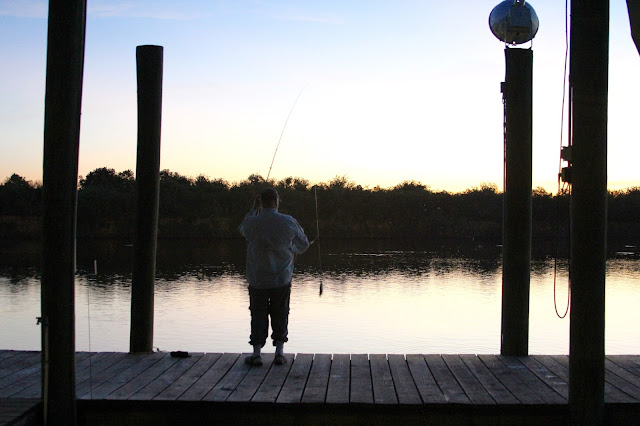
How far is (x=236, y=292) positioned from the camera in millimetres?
18344

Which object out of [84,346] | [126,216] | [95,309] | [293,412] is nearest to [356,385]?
[293,412]

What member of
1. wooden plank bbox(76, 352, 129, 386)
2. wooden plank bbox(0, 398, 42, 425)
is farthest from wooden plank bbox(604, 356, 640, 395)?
wooden plank bbox(0, 398, 42, 425)

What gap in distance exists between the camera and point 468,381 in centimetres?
484

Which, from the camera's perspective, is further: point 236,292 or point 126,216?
point 126,216

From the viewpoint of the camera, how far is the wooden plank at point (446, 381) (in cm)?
442

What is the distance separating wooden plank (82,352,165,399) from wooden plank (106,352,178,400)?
27 millimetres

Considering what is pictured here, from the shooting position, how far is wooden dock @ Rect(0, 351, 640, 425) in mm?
4332

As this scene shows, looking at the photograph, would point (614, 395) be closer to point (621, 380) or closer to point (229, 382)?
point (621, 380)

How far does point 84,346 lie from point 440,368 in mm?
7627

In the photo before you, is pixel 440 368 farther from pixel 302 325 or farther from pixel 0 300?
pixel 0 300

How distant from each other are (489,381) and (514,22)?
8.61 ft

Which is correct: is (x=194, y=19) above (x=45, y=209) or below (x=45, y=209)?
above

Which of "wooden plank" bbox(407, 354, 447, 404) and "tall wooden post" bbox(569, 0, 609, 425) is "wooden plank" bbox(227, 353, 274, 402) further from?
"tall wooden post" bbox(569, 0, 609, 425)

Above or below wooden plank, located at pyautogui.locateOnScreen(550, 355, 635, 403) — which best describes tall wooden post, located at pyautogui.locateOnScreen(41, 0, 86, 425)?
above
